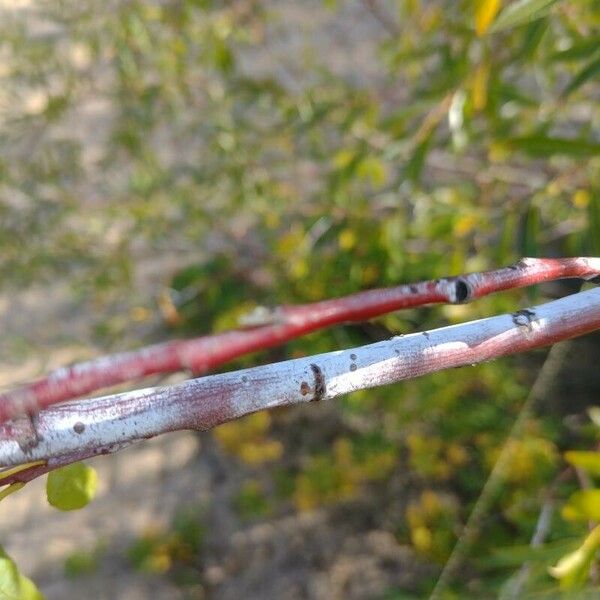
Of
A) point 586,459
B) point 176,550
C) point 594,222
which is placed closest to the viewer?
point 586,459

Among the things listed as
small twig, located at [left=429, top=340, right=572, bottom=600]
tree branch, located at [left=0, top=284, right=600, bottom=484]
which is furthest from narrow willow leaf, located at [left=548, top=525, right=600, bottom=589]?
Answer: small twig, located at [left=429, top=340, right=572, bottom=600]

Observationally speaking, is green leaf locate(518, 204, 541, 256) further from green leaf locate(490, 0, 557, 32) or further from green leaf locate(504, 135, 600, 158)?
green leaf locate(490, 0, 557, 32)

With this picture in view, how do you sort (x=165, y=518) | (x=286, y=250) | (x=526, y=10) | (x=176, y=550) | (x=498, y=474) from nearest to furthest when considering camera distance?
1. (x=526, y=10)
2. (x=286, y=250)
3. (x=498, y=474)
4. (x=176, y=550)
5. (x=165, y=518)

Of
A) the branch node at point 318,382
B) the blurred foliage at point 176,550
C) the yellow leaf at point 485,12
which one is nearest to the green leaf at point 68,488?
the branch node at point 318,382

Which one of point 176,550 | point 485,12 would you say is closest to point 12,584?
point 485,12

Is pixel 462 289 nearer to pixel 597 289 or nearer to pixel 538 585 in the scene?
pixel 597 289

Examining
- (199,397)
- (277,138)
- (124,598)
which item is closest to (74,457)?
(199,397)

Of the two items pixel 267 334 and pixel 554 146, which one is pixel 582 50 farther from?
pixel 267 334
